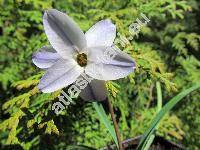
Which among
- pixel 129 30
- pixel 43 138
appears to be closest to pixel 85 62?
pixel 129 30

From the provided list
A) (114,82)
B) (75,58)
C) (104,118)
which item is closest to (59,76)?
(75,58)

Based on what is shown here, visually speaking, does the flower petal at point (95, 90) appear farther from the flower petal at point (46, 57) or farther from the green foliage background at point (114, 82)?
the green foliage background at point (114, 82)

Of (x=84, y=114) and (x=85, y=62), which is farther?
(x=84, y=114)

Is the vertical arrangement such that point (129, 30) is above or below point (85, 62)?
below

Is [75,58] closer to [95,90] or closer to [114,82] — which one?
[95,90]

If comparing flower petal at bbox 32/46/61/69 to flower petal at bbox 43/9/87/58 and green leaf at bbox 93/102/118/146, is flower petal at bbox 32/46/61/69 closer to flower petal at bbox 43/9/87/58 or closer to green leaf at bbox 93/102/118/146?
flower petal at bbox 43/9/87/58

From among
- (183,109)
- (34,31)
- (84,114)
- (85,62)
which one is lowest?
(183,109)

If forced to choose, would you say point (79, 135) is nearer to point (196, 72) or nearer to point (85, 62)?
point (196, 72)
